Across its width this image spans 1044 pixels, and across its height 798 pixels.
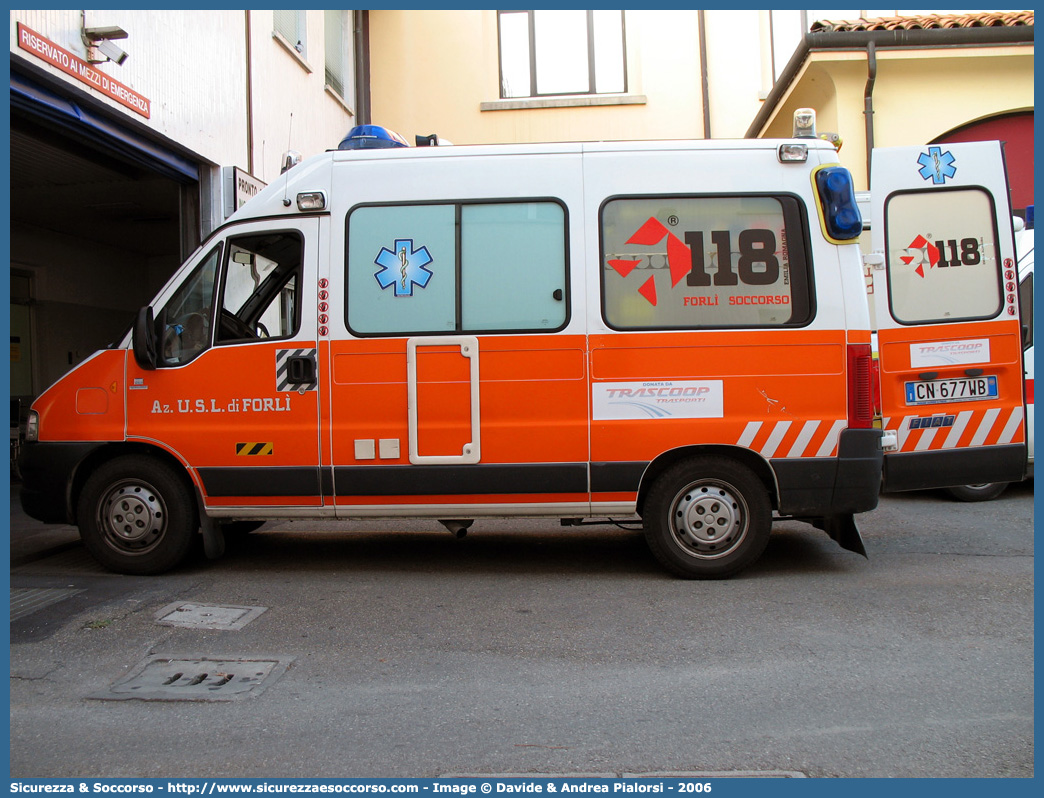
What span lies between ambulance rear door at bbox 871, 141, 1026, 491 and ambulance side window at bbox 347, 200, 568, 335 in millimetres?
2629

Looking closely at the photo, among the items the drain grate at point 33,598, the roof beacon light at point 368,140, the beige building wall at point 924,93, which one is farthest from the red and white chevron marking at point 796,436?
the beige building wall at point 924,93

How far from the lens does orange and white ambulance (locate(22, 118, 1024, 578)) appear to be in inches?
212

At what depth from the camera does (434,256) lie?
18.0ft

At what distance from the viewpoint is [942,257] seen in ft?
21.5

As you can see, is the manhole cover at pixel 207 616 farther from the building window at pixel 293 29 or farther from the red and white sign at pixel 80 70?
the building window at pixel 293 29

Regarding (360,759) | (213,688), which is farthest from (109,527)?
(360,759)

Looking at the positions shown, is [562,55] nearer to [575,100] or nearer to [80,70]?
[575,100]

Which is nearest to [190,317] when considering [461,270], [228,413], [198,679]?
[228,413]

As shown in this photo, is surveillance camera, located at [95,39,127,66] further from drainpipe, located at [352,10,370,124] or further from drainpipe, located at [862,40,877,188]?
drainpipe, located at [862,40,877,188]

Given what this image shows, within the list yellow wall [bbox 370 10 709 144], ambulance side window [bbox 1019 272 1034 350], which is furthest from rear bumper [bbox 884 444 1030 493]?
yellow wall [bbox 370 10 709 144]

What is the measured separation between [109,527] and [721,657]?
160 inches

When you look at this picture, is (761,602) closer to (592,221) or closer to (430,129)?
(592,221)

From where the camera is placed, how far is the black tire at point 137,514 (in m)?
5.64

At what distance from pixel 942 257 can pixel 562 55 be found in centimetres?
1108
